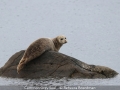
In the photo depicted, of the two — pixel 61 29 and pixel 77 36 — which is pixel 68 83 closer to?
pixel 77 36

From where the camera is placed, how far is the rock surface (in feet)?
53.8

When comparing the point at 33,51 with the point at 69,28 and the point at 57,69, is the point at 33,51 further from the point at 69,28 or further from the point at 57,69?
the point at 69,28

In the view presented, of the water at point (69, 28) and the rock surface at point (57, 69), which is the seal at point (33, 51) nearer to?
the rock surface at point (57, 69)

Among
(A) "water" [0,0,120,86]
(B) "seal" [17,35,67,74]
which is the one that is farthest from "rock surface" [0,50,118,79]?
(A) "water" [0,0,120,86]

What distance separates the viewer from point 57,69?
648 inches

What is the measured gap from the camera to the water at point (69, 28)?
2384cm

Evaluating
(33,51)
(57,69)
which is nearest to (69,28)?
(33,51)

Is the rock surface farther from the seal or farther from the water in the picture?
the water

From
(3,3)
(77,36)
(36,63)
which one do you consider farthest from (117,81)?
(3,3)

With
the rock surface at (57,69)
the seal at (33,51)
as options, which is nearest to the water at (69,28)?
the rock surface at (57,69)

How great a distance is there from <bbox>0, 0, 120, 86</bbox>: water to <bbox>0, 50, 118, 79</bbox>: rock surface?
266mm

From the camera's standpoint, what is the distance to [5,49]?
27016 millimetres

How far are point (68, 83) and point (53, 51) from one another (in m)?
1.44

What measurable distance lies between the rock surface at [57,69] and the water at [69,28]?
266 mm
